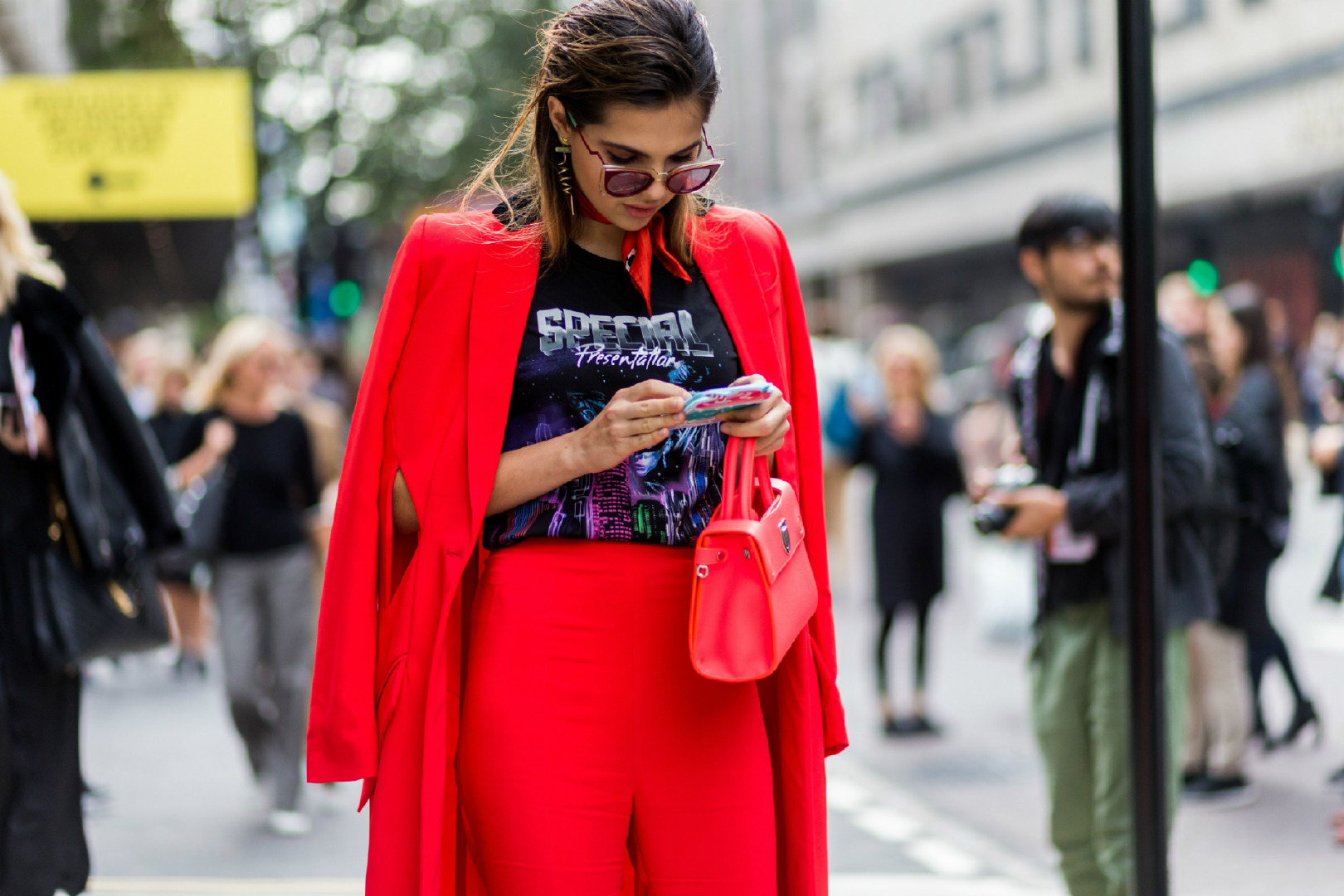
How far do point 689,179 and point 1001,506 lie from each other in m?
2.13

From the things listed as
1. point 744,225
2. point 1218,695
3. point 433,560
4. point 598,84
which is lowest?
point 1218,695

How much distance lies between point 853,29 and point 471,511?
143ft

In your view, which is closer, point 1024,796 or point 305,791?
point 1024,796

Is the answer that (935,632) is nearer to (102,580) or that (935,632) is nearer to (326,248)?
(102,580)

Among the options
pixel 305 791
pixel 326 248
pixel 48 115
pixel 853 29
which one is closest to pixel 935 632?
pixel 305 791

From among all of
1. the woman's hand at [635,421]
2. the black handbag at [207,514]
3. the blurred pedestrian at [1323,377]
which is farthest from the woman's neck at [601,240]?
the black handbag at [207,514]

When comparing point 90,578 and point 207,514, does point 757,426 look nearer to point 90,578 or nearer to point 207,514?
point 90,578

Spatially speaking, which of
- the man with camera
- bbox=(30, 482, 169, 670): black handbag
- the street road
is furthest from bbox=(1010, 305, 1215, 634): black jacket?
bbox=(30, 482, 169, 670): black handbag

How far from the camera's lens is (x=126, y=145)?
1195 cm

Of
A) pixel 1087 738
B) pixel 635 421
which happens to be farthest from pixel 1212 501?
pixel 635 421

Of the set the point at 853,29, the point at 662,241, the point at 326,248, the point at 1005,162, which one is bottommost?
the point at 662,241

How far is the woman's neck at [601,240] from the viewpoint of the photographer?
2.40 m

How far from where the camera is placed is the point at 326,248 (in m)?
21.3

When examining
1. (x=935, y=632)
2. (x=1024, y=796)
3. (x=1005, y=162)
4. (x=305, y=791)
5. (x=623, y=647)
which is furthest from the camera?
(x=1005, y=162)
